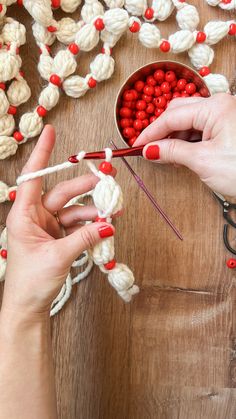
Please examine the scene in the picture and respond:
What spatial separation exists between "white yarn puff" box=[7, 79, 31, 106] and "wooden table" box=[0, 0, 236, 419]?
3cm

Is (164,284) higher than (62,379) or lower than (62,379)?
higher

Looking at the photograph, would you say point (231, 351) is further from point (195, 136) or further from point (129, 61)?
point (129, 61)

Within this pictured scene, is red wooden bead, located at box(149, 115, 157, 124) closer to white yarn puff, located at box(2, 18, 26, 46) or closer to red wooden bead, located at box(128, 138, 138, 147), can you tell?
red wooden bead, located at box(128, 138, 138, 147)

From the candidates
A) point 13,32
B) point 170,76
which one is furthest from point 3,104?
point 170,76

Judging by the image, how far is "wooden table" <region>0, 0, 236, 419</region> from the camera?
1.07 metres

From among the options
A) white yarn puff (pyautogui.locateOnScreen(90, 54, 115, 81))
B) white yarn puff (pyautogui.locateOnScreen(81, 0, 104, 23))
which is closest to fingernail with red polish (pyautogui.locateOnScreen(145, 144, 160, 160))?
white yarn puff (pyautogui.locateOnScreen(90, 54, 115, 81))

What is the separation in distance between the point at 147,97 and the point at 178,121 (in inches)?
7.0

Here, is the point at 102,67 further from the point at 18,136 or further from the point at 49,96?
the point at 18,136

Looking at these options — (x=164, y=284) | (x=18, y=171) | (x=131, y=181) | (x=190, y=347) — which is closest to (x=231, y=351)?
(x=190, y=347)

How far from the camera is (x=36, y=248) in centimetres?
81

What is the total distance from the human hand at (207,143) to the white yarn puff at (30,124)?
0.29m

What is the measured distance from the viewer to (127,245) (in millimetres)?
1092

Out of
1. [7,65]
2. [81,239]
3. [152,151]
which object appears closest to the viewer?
[81,239]

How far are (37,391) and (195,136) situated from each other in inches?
23.7
